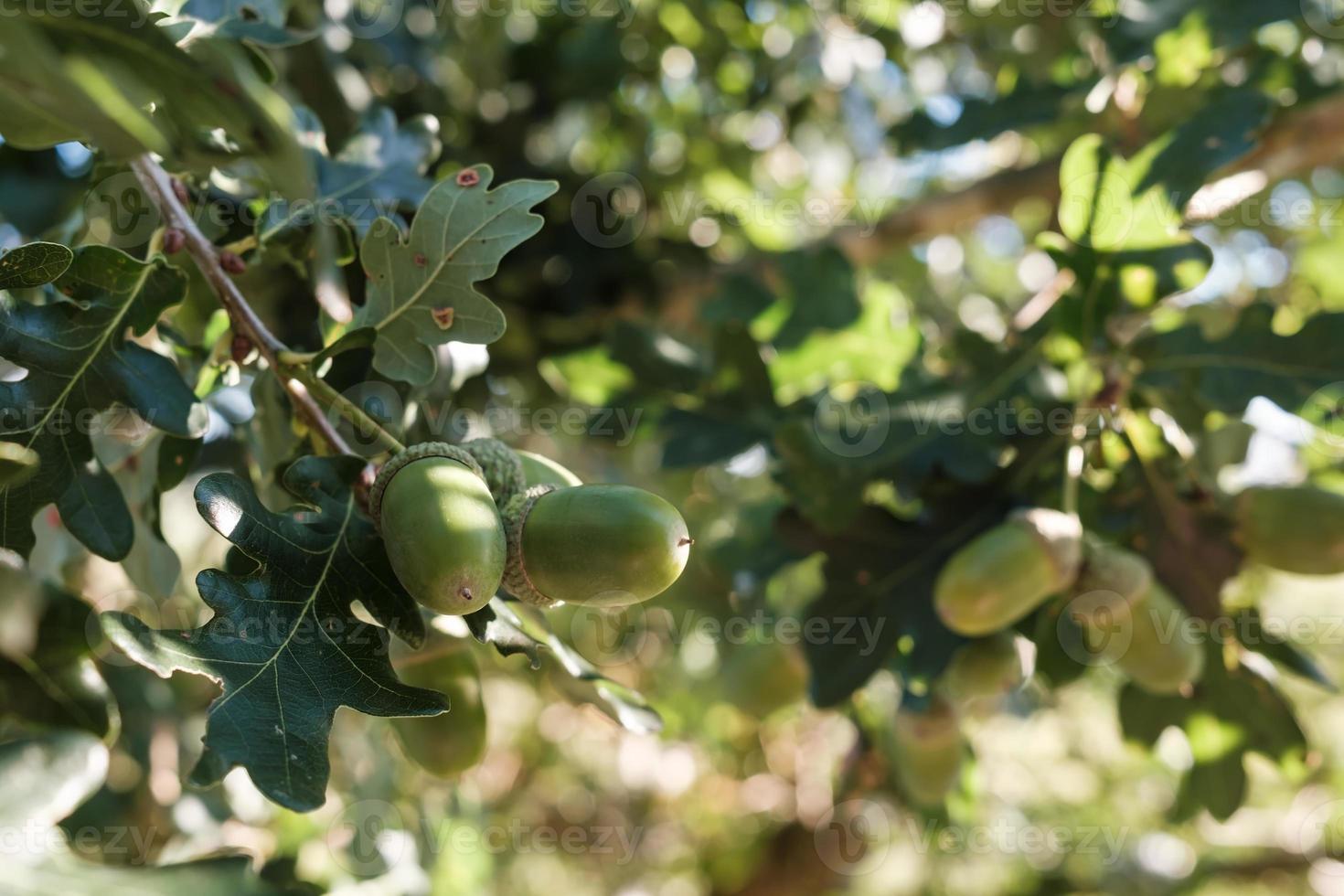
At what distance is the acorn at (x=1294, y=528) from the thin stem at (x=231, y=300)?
1.44 meters

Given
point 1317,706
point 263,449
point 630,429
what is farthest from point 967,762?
point 1317,706

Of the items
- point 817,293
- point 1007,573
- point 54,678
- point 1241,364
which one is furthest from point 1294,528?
point 54,678

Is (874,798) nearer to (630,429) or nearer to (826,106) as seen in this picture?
(630,429)

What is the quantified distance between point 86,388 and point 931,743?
142 cm

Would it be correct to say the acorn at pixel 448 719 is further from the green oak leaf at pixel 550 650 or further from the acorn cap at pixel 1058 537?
the acorn cap at pixel 1058 537

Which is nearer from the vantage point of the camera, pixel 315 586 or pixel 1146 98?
pixel 315 586

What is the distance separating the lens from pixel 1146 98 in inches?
91.0

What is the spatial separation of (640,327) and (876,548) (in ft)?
2.20

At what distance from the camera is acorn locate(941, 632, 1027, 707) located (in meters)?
1.72

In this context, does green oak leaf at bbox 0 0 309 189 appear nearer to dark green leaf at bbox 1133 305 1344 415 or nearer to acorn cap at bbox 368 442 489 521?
acorn cap at bbox 368 442 489 521

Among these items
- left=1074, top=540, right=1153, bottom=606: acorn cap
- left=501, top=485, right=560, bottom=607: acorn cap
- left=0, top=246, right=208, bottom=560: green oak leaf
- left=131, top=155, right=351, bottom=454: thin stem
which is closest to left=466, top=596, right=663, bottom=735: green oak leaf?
left=501, top=485, right=560, bottom=607: acorn cap

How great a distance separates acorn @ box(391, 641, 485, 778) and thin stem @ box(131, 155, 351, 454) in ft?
0.98

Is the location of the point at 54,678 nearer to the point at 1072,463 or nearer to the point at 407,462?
the point at 407,462

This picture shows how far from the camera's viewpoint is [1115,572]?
1.68 meters
